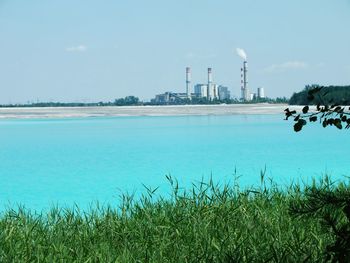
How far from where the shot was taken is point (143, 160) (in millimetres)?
11836

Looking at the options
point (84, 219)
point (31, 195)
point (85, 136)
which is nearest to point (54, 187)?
point (31, 195)

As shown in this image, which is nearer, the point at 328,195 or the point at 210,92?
the point at 328,195

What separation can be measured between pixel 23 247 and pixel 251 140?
12.5 m

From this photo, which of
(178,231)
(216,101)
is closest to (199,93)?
(216,101)

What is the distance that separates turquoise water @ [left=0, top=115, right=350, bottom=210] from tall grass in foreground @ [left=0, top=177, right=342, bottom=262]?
270cm

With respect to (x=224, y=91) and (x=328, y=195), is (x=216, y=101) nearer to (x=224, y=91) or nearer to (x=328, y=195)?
(x=224, y=91)

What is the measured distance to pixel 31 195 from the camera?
8953 millimetres

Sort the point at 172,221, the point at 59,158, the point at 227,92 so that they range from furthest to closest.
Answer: the point at 227,92 → the point at 59,158 → the point at 172,221

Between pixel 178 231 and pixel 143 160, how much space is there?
27.9 feet

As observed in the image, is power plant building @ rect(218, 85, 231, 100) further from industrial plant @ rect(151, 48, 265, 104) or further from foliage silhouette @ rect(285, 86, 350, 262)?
foliage silhouette @ rect(285, 86, 350, 262)

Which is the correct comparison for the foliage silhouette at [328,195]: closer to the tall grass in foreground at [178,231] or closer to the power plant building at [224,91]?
the tall grass in foreground at [178,231]

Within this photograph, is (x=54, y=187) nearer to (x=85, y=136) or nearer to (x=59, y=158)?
(x=59, y=158)

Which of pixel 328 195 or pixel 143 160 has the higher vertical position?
→ pixel 328 195

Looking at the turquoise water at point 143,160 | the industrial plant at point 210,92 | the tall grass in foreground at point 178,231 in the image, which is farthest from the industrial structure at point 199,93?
the tall grass in foreground at point 178,231
